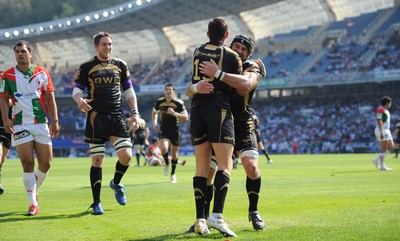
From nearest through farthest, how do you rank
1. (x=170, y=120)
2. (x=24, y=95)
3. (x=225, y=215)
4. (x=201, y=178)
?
(x=201, y=178)
(x=225, y=215)
(x=24, y=95)
(x=170, y=120)

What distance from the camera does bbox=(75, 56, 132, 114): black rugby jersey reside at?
10.6 metres

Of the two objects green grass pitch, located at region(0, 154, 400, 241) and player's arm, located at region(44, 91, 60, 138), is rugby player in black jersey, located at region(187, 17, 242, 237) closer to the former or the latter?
green grass pitch, located at region(0, 154, 400, 241)

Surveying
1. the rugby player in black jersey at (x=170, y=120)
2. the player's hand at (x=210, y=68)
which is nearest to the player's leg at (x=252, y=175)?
the player's hand at (x=210, y=68)

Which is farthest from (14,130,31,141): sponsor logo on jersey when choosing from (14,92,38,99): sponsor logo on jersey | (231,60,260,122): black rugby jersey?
(231,60,260,122): black rugby jersey

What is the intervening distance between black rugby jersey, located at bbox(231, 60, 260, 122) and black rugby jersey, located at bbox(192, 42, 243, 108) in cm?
31

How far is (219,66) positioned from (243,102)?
2.13 feet

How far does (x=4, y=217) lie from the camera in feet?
32.7

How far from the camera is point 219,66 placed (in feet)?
26.2

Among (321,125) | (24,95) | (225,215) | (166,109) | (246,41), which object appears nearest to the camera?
(246,41)

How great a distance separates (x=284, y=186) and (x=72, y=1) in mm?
94837

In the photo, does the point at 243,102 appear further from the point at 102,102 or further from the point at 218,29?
the point at 102,102

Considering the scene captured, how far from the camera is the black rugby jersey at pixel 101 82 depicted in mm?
10617

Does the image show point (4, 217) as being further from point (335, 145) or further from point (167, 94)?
point (335, 145)

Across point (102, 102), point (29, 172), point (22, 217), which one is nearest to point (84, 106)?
point (102, 102)
